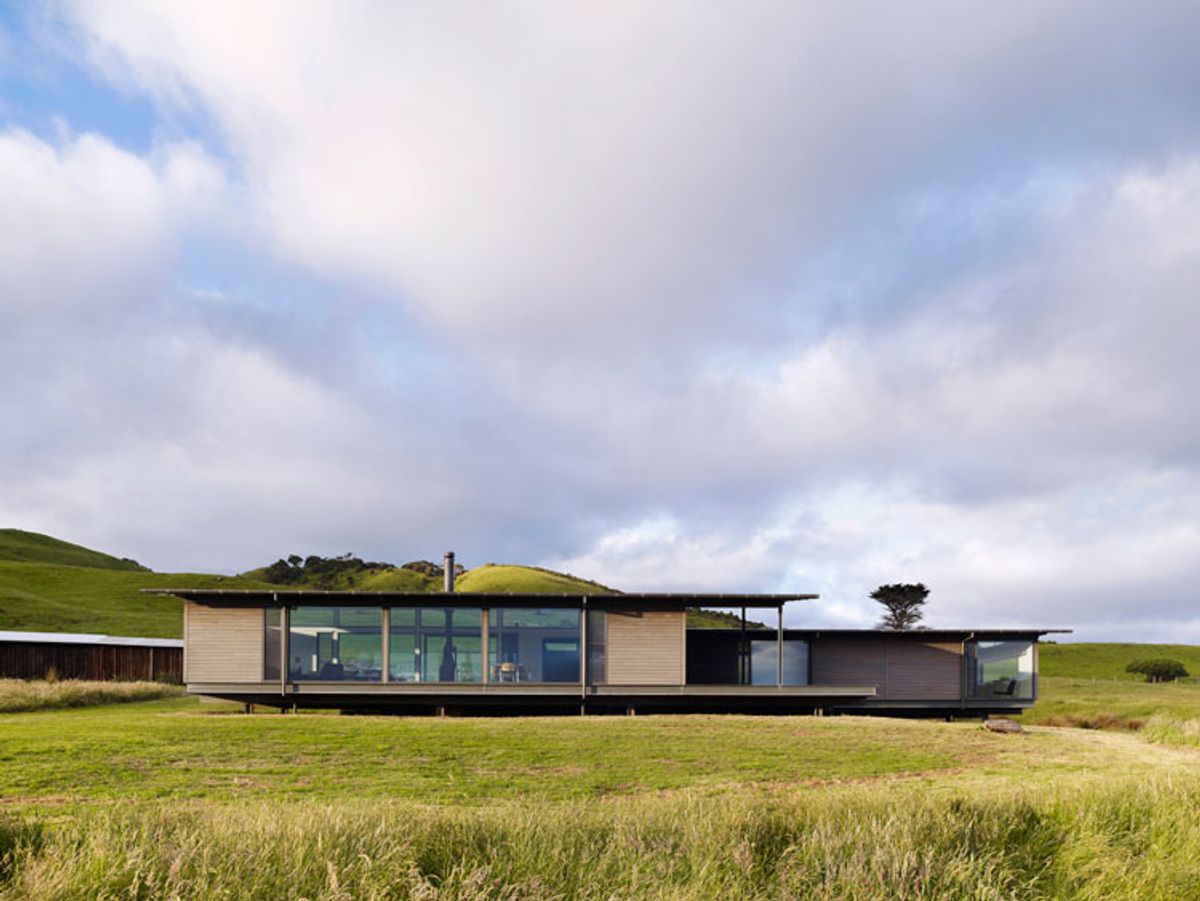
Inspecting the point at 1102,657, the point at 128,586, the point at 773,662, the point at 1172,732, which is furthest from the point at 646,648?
the point at 1102,657

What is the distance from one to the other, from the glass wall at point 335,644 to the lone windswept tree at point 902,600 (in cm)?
4169

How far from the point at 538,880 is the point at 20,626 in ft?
191

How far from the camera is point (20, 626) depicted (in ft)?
179

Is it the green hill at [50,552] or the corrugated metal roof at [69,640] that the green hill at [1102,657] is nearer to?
the corrugated metal roof at [69,640]

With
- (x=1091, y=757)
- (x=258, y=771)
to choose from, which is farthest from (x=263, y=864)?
(x=1091, y=757)

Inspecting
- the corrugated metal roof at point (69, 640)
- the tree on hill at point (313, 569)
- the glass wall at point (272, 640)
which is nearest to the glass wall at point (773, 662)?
the glass wall at point (272, 640)

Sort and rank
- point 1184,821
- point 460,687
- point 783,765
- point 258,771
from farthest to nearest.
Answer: point 460,687 → point 783,765 → point 258,771 → point 1184,821

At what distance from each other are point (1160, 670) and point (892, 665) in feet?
151

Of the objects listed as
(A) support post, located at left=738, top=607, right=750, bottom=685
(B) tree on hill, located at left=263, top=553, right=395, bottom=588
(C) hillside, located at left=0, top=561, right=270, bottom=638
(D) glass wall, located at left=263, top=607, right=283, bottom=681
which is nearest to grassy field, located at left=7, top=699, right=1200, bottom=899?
(D) glass wall, located at left=263, top=607, right=283, bottom=681

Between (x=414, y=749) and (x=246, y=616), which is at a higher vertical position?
(x=246, y=616)

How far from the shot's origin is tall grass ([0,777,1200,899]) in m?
6.48

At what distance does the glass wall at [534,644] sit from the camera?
27844mm

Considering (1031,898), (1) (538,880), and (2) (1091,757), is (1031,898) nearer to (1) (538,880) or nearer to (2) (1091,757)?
(1) (538,880)

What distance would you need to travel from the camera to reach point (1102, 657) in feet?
249
